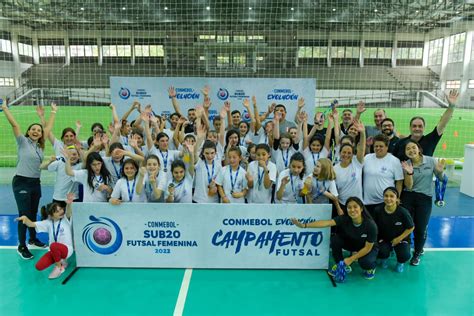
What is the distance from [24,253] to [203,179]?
8.80ft

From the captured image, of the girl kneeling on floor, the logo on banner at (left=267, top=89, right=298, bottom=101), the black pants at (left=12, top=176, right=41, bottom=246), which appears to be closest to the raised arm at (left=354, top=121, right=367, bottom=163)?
the logo on banner at (left=267, top=89, right=298, bottom=101)

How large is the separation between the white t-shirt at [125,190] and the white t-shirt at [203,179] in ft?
2.44

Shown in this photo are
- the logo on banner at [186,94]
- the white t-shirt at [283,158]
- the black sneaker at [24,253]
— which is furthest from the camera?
the logo on banner at [186,94]

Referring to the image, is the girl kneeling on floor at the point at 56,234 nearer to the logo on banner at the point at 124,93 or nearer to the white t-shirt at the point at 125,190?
the white t-shirt at the point at 125,190

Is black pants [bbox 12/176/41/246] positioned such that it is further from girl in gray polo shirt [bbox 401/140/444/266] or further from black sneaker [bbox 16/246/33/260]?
girl in gray polo shirt [bbox 401/140/444/266]

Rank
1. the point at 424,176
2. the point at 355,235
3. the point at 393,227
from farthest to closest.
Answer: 1. the point at 424,176
2. the point at 393,227
3. the point at 355,235

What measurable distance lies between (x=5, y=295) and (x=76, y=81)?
780 inches

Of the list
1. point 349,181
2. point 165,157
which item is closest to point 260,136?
point 165,157

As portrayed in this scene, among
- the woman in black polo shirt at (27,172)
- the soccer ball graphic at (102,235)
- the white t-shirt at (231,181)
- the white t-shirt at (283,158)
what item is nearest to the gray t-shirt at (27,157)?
the woman in black polo shirt at (27,172)

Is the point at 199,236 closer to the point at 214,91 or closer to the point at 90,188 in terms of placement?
the point at 90,188

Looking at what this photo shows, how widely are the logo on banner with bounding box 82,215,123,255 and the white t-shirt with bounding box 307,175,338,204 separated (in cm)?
252

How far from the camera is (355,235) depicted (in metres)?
4.29

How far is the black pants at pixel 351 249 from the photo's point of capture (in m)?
4.30

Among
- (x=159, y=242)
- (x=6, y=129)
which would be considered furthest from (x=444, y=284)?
(x=6, y=129)
